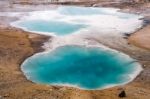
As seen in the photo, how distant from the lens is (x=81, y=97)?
39781 millimetres

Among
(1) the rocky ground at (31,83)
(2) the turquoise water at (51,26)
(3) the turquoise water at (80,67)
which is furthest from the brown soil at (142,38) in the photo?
(2) the turquoise water at (51,26)

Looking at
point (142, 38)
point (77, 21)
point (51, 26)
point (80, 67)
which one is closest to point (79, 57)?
point (80, 67)

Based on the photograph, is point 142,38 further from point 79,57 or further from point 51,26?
point 51,26

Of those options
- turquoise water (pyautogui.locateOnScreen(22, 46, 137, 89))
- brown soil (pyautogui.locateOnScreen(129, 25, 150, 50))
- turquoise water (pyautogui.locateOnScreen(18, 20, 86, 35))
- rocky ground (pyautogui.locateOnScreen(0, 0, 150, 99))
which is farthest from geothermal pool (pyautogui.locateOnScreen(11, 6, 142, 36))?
turquoise water (pyautogui.locateOnScreen(22, 46, 137, 89))

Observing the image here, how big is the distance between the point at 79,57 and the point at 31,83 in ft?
39.7

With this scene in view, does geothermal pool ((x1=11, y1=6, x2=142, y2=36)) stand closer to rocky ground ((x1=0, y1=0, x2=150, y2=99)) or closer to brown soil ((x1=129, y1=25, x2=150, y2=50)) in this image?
brown soil ((x1=129, y1=25, x2=150, y2=50))

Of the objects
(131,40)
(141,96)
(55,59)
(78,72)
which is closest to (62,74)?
(78,72)

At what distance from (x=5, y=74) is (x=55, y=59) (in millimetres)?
9176

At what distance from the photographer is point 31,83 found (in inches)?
1720

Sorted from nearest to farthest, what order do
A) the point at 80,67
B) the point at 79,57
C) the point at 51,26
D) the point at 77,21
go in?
the point at 80,67, the point at 79,57, the point at 51,26, the point at 77,21

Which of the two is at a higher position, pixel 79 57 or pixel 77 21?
pixel 77 21

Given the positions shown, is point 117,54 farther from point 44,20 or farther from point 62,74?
point 44,20

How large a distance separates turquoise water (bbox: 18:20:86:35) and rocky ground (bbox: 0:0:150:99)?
363 centimetres

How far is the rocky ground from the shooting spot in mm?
40250
